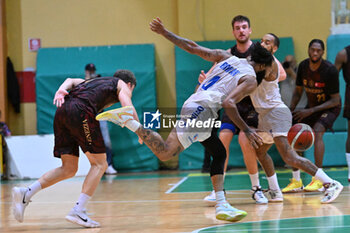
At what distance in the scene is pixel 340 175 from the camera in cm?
895

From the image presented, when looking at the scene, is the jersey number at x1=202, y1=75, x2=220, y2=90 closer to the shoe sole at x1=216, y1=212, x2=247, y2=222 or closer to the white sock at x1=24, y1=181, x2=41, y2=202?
the shoe sole at x1=216, y1=212, x2=247, y2=222

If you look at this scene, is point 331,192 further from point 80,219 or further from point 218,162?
point 80,219

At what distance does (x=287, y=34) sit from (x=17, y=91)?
21.1 feet

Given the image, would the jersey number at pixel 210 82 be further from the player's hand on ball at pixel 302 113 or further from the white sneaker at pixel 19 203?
the player's hand on ball at pixel 302 113

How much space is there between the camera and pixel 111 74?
1179 centimetres

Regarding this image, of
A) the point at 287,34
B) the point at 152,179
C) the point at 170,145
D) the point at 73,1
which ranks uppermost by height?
the point at 73,1

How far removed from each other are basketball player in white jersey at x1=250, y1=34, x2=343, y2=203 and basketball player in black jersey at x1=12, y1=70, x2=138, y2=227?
1.63 metres

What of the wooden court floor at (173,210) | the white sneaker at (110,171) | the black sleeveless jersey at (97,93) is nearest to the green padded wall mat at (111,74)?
the white sneaker at (110,171)

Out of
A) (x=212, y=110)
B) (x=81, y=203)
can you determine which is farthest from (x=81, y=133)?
(x=212, y=110)

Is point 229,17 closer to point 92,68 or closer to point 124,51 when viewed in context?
point 124,51

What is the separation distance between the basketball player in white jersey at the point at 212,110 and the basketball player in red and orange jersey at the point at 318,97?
2.45 meters

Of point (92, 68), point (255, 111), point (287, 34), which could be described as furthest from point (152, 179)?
point (287, 34)

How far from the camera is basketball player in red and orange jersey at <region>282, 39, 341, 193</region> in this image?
23.7 ft

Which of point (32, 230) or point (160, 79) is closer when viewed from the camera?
point (32, 230)
